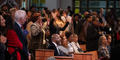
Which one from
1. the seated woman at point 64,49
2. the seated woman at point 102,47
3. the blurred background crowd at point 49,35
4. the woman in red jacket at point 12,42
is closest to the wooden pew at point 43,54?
the blurred background crowd at point 49,35

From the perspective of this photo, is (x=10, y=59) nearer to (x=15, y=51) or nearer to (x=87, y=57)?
(x=15, y=51)

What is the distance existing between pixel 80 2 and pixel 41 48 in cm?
1687

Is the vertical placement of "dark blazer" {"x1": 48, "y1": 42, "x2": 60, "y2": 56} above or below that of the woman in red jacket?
below

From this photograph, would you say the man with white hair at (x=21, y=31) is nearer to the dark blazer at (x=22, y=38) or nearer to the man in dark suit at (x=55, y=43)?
the dark blazer at (x=22, y=38)

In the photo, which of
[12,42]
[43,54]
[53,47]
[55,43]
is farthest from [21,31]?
[55,43]

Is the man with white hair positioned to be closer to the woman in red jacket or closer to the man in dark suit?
the woman in red jacket

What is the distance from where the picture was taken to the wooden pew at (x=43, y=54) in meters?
8.72

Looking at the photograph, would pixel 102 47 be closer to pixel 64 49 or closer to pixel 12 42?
pixel 64 49

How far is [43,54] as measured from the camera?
877cm

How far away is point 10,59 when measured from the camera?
6.70 m

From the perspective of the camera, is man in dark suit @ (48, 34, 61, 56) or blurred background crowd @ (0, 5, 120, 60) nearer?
blurred background crowd @ (0, 5, 120, 60)

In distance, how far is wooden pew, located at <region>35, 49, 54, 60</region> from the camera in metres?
8.72

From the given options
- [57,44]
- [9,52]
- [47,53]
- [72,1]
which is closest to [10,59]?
[9,52]

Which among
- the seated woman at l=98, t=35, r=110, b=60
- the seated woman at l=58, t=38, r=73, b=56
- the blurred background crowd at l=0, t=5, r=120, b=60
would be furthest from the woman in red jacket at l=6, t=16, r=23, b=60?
the seated woman at l=98, t=35, r=110, b=60
